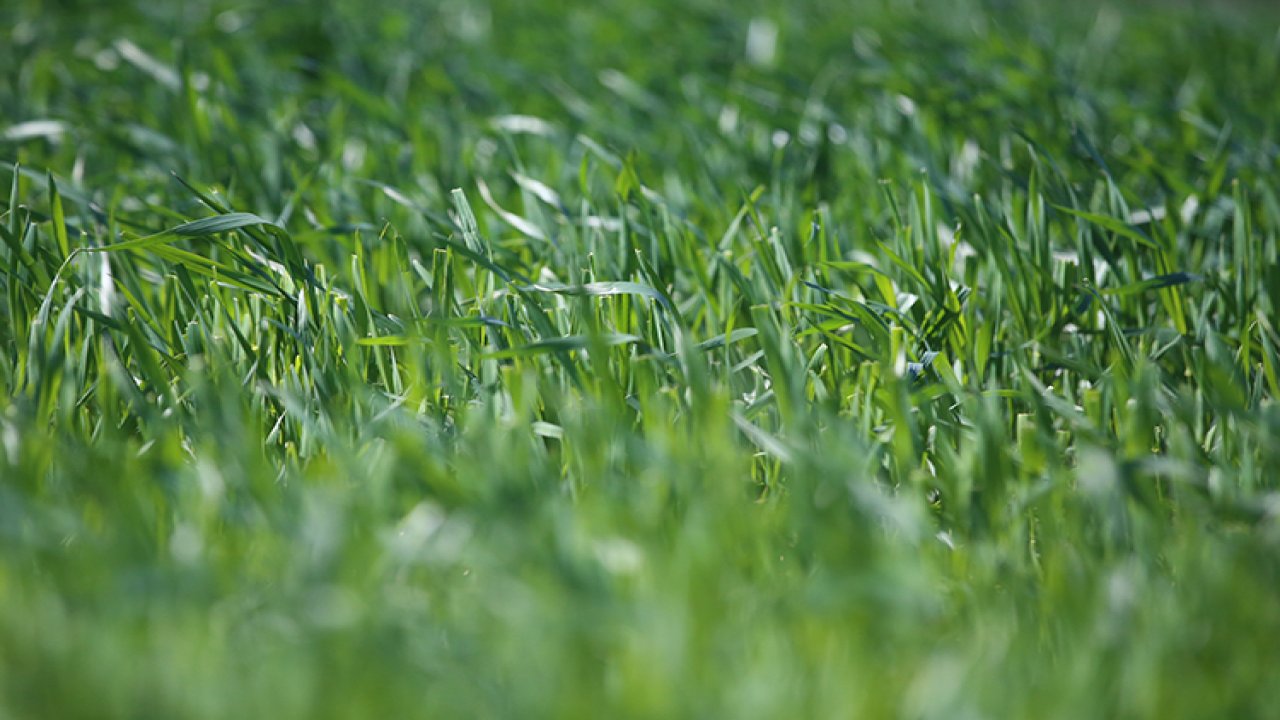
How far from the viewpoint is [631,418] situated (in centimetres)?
119

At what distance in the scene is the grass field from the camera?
0.77 metres

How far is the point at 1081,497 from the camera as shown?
3.37 feet

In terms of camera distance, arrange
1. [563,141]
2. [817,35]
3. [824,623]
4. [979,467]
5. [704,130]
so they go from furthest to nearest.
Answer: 1. [817,35]
2. [704,130]
3. [563,141]
4. [979,467]
5. [824,623]

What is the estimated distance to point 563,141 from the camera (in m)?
2.25

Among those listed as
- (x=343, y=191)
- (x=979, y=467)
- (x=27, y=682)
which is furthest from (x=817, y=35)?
(x=27, y=682)

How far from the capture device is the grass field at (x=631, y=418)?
77cm

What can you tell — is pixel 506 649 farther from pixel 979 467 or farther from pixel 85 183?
pixel 85 183

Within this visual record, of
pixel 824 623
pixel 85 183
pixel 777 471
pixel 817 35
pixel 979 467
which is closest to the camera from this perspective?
pixel 824 623

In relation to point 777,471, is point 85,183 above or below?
above

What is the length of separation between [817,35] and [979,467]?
9.65ft

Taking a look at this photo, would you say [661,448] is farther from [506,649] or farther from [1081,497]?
[1081,497]

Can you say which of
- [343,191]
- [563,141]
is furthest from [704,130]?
[343,191]

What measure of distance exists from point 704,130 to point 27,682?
2.03 m

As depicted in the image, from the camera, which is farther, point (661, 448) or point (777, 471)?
point (777, 471)
